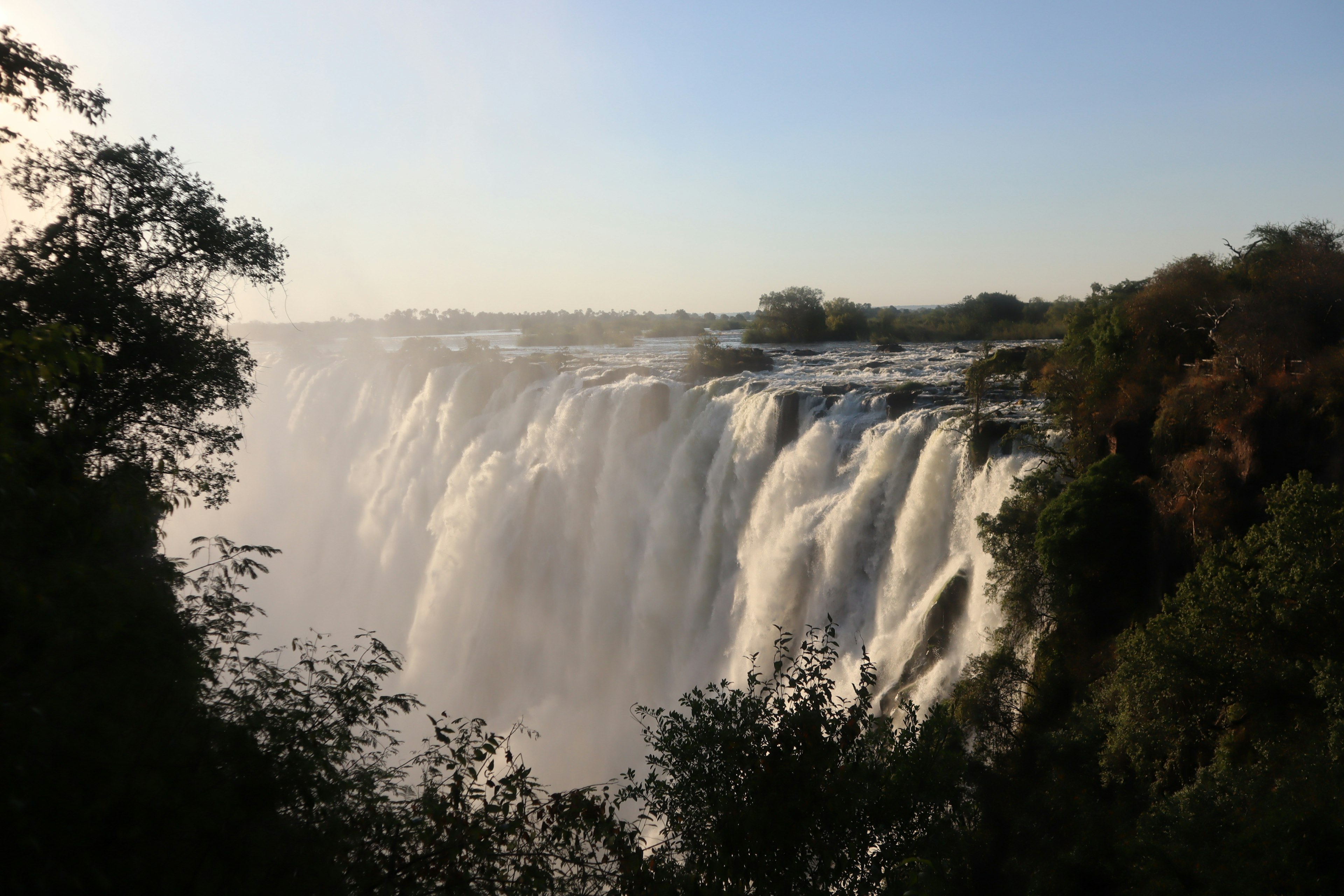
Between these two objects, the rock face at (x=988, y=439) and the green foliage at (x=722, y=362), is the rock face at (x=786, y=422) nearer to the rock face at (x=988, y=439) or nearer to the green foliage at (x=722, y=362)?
the rock face at (x=988, y=439)

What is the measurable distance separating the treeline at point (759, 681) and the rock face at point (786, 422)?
6.86 metres

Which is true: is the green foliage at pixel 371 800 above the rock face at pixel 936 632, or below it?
above

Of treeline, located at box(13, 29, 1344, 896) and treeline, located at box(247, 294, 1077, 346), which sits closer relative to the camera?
treeline, located at box(13, 29, 1344, 896)

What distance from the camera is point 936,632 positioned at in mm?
16922

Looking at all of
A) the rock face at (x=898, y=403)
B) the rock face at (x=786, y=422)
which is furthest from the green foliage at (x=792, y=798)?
the rock face at (x=786, y=422)

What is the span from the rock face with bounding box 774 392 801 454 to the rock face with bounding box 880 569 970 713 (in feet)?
26.2

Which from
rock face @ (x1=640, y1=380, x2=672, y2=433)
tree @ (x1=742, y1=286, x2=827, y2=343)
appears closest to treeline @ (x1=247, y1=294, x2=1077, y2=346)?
tree @ (x1=742, y1=286, x2=827, y2=343)

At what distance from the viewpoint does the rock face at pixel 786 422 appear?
78.4 feet

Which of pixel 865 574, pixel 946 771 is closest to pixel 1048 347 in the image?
pixel 865 574

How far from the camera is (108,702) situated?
4473mm

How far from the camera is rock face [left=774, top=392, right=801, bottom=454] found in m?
23.9

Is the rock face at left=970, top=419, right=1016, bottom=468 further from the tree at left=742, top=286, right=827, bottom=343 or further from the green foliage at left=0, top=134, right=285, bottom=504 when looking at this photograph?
the tree at left=742, top=286, right=827, bottom=343

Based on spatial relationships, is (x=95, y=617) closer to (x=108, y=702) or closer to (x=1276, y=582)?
(x=108, y=702)

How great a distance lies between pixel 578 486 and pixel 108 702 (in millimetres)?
26156
